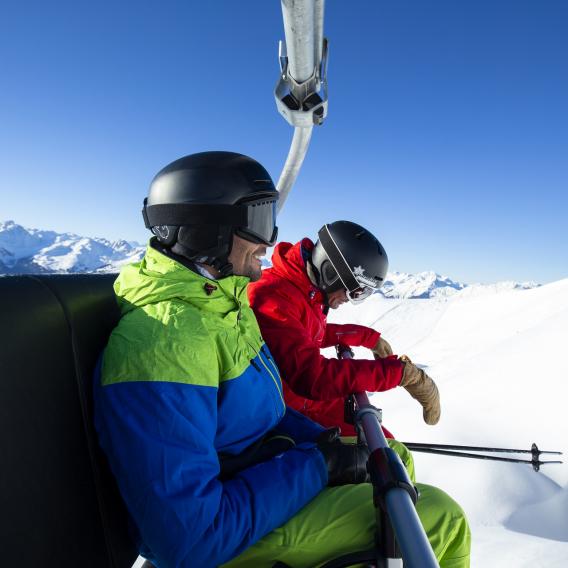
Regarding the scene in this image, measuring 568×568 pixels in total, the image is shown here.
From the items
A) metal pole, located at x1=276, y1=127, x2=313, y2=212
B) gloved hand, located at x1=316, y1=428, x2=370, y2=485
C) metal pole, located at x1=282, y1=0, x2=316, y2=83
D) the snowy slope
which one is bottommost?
the snowy slope

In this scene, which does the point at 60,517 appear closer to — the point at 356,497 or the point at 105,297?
the point at 105,297

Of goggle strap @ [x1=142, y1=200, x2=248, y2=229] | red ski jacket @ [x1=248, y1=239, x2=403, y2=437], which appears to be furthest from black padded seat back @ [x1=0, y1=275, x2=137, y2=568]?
red ski jacket @ [x1=248, y1=239, x2=403, y2=437]

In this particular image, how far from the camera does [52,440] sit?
42.0 inches

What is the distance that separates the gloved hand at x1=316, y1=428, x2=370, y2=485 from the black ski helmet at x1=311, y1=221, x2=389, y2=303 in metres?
1.66

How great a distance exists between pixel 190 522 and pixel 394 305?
66.0 m

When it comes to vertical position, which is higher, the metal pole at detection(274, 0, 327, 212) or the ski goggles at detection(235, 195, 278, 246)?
the metal pole at detection(274, 0, 327, 212)

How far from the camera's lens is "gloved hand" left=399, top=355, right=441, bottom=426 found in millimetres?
2600

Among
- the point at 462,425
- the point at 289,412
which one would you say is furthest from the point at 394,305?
the point at 289,412

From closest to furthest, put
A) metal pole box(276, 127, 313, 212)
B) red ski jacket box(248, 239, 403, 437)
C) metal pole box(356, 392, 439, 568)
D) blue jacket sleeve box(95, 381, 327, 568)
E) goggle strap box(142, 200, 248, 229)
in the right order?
metal pole box(356, 392, 439, 568) < blue jacket sleeve box(95, 381, 327, 568) < goggle strap box(142, 200, 248, 229) < red ski jacket box(248, 239, 403, 437) < metal pole box(276, 127, 313, 212)

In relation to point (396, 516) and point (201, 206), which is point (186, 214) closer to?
point (201, 206)

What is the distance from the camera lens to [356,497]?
4.65 feet

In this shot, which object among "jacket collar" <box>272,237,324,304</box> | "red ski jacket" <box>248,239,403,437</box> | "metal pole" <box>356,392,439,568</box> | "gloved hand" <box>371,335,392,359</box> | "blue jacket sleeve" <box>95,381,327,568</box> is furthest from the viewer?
"gloved hand" <box>371,335,392,359</box>

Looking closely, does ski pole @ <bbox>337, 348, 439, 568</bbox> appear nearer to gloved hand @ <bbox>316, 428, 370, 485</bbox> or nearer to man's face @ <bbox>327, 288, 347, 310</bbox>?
gloved hand @ <bbox>316, 428, 370, 485</bbox>

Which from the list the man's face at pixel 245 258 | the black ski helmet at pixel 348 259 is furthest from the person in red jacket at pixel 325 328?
the man's face at pixel 245 258
